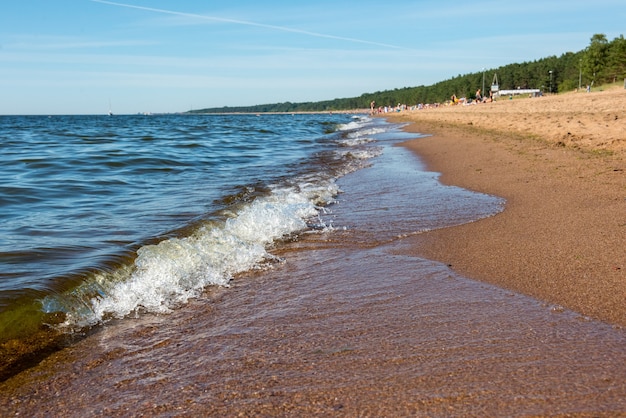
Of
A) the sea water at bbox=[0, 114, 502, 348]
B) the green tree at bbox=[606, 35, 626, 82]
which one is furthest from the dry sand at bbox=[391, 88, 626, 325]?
the green tree at bbox=[606, 35, 626, 82]

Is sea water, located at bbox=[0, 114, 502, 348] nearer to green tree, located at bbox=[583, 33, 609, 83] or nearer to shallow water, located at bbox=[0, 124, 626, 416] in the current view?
shallow water, located at bbox=[0, 124, 626, 416]

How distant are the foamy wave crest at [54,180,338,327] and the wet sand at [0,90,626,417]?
258mm

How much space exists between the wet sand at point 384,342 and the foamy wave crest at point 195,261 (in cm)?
26

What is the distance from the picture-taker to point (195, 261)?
16.1 ft

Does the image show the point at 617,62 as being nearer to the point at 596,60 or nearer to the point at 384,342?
the point at 596,60

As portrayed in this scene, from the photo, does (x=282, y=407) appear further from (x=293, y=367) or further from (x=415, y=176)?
(x=415, y=176)

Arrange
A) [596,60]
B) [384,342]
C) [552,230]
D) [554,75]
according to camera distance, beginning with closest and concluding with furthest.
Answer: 1. [384,342]
2. [552,230]
3. [596,60]
4. [554,75]

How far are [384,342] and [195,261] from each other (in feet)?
8.14

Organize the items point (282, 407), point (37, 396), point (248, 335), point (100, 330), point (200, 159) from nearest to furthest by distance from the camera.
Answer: point (282, 407) < point (37, 396) < point (248, 335) < point (100, 330) < point (200, 159)

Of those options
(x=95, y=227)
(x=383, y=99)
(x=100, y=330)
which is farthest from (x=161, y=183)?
(x=383, y=99)

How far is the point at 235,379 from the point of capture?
2652 millimetres

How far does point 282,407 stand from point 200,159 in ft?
49.2

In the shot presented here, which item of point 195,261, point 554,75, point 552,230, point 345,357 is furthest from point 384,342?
point 554,75

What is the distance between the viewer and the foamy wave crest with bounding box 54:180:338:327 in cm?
400
